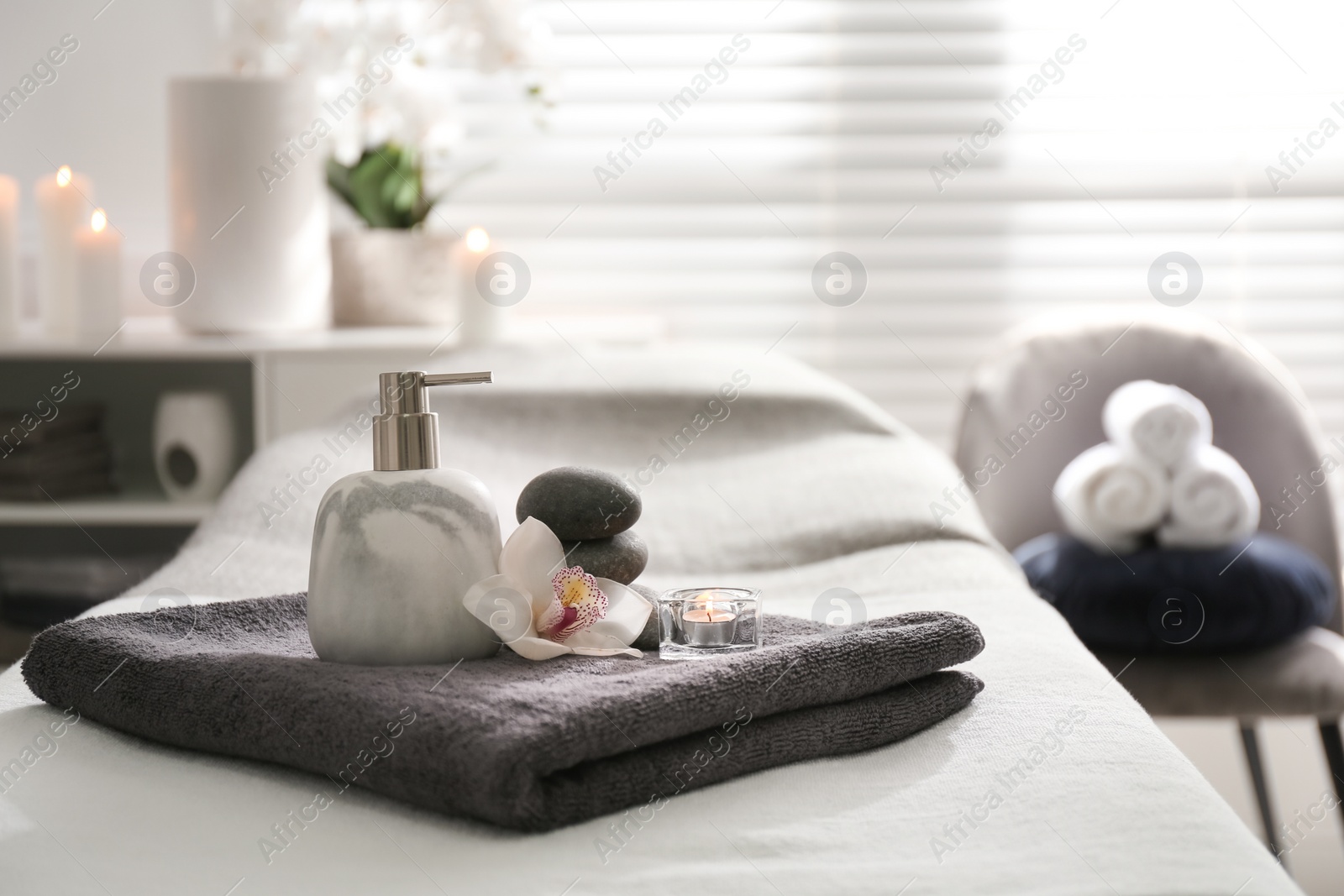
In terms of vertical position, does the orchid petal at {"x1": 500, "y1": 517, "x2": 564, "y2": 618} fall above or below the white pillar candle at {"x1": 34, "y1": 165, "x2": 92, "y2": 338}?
below

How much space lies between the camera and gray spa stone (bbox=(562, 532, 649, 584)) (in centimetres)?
69

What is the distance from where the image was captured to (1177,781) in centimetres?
56

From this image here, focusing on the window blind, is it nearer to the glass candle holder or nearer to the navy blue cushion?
the navy blue cushion

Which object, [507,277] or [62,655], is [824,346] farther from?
[62,655]

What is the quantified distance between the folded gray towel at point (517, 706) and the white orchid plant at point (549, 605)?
0.01 meters

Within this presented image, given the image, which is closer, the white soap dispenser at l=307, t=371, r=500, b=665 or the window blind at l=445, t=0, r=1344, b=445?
the white soap dispenser at l=307, t=371, r=500, b=665

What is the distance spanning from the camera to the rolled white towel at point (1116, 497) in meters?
1.50

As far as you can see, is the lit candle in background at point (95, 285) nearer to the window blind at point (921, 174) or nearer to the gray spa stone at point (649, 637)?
the window blind at point (921, 174)

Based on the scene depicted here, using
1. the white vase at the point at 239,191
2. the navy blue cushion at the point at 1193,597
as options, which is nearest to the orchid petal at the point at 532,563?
the navy blue cushion at the point at 1193,597

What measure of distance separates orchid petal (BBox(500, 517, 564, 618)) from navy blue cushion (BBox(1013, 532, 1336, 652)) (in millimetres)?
1011

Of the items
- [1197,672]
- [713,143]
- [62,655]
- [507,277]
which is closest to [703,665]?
[62,655]

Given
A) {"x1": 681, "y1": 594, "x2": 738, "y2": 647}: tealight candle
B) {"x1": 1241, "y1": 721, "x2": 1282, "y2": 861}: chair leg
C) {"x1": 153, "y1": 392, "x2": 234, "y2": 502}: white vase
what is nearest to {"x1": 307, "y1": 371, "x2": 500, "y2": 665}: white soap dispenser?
{"x1": 681, "y1": 594, "x2": 738, "y2": 647}: tealight candle

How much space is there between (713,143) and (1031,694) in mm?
1498

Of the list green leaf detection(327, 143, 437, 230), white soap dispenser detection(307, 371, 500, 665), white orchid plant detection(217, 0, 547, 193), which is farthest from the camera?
green leaf detection(327, 143, 437, 230)
